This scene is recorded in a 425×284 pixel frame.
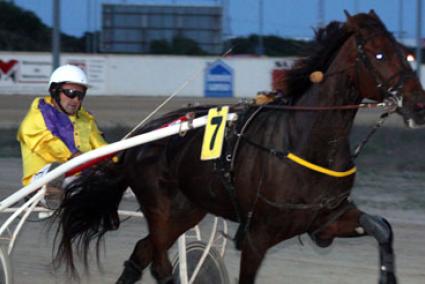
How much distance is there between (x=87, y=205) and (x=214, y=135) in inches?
47.9

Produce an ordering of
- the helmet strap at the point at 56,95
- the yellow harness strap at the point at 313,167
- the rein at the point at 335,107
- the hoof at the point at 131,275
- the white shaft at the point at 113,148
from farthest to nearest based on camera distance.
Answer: the helmet strap at the point at 56,95, the hoof at the point at 131,275, the white shaft at the point at 113,148, the yellow harness strap at the point at 313,167, the rein at the point at 335,107

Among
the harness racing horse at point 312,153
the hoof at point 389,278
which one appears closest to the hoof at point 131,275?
the harness racing horse at point 312,153

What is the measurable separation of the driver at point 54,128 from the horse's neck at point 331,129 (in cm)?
169

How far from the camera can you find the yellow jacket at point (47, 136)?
588 cm

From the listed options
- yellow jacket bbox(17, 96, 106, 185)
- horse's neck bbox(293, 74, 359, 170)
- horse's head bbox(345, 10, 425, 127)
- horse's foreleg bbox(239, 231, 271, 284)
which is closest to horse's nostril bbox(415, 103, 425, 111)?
horse's head bbox(345, 10, 425, 127)

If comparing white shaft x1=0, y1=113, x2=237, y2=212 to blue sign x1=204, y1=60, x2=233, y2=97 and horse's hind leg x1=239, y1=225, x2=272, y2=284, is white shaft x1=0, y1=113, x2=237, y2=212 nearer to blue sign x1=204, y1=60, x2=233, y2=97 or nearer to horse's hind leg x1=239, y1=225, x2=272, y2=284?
horse's hind leg x1=239, y1=225, x2=272, y2=284

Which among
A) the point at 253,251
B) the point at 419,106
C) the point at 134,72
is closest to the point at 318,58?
the point at 419,106

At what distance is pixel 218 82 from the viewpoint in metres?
33.2

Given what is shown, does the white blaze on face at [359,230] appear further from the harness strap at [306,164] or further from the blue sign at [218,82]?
the blue sign at [218,82]

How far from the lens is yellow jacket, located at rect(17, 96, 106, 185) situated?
19.3 ft

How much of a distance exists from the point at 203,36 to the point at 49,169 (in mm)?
42820

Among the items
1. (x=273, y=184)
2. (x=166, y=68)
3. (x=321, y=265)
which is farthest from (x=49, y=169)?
(x=166, y=68)

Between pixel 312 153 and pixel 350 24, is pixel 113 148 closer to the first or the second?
pixel 312 153

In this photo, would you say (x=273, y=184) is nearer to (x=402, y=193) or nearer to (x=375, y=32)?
(x=375, y=32)
